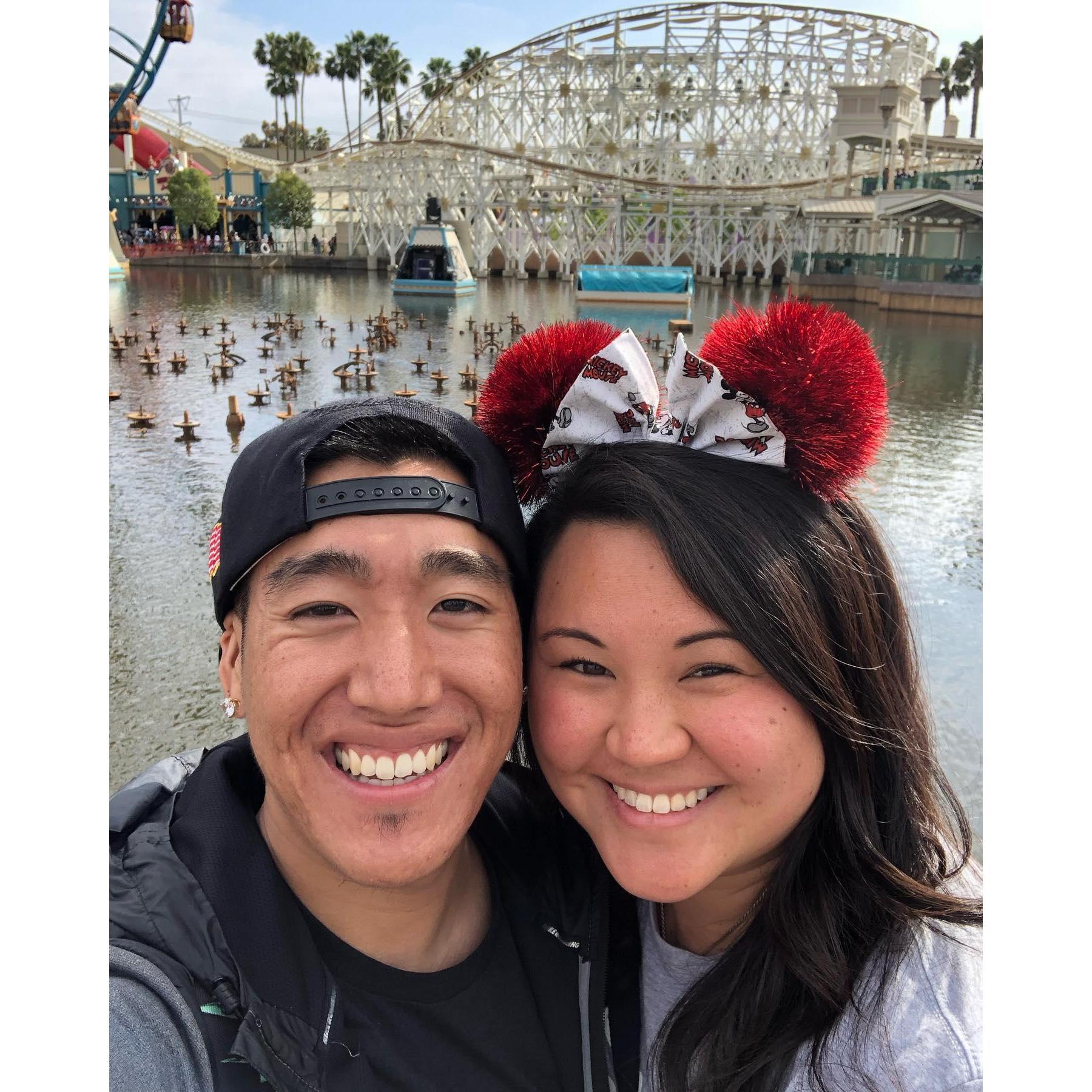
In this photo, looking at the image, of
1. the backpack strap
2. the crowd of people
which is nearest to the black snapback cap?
the backpack strap

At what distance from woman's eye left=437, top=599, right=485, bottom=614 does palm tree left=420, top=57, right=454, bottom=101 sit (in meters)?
63.2

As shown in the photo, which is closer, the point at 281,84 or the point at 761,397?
the point at 761,397

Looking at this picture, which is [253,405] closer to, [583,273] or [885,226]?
[583,273]

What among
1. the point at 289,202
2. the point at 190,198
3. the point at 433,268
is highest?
the point at 289,202

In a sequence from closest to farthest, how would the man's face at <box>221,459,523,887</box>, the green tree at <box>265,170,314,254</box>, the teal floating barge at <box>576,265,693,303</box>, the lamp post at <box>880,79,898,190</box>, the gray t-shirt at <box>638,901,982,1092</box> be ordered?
1. the gray t-shirt at <box>638,901,982,1092</box>
2. the man's face at <box>221,459,523,887</box>
3. the teal floating barge at <box>576,265,693,303</box>
4. the lamp post at <box>880,79,898,190</box>
5. the green tree at <box>265,170,314,254</box>

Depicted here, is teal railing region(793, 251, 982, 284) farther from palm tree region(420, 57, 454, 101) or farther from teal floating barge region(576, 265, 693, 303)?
palm tree region(420, 57, 454, 101)

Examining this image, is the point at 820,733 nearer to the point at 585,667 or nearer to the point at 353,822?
the point at 585,667

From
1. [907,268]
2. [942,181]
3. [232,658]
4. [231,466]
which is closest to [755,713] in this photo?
[232,658]

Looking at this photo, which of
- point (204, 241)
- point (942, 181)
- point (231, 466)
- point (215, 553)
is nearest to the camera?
point (215, 553)

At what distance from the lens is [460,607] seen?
5.59ft

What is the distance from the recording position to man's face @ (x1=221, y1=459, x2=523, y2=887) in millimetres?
1601

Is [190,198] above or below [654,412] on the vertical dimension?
above

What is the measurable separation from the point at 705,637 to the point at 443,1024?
0.85 m

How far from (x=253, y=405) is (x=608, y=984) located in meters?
15.0
